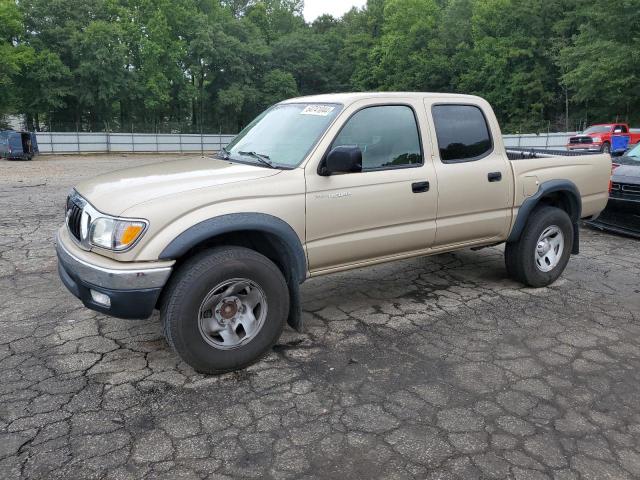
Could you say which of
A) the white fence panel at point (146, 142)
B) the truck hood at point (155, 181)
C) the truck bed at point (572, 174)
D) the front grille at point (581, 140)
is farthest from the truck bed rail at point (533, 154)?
the white fence panel at point (146, 142)

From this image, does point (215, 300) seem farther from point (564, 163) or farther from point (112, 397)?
point (564, 163)

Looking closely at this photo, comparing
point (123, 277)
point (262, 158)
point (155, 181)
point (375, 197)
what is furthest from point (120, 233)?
point (375, 197)

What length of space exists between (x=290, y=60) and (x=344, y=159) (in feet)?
182

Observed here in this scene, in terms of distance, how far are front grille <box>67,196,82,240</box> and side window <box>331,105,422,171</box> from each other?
187 centimetres

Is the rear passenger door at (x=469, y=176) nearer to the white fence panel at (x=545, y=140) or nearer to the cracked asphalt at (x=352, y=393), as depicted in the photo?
the cracked asphalt at (x=352, y=393)

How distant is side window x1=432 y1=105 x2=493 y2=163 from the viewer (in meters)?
4.64

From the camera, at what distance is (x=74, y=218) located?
3750mm

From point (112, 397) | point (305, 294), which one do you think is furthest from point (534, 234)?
point (112, 397)

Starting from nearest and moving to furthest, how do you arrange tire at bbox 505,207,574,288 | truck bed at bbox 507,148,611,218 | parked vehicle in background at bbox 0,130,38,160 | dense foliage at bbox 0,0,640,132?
truck bed at bbox 507,148,611,218
tire at bbox 505,207,574,288
parked vehicle in background at bbox 0,130,38,160
dense foliage at bbox 0,0,640,132

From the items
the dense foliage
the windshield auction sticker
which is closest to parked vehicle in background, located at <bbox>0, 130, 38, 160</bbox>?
the dense foliage

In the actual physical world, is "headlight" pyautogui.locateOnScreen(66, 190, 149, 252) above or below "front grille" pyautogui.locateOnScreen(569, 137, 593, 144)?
below

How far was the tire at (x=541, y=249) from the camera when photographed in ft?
17.2

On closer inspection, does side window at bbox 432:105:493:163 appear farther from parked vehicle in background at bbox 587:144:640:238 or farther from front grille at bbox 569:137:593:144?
front grille at bbox 569:137:593:144

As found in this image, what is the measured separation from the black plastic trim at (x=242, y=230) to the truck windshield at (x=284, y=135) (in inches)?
20.7
